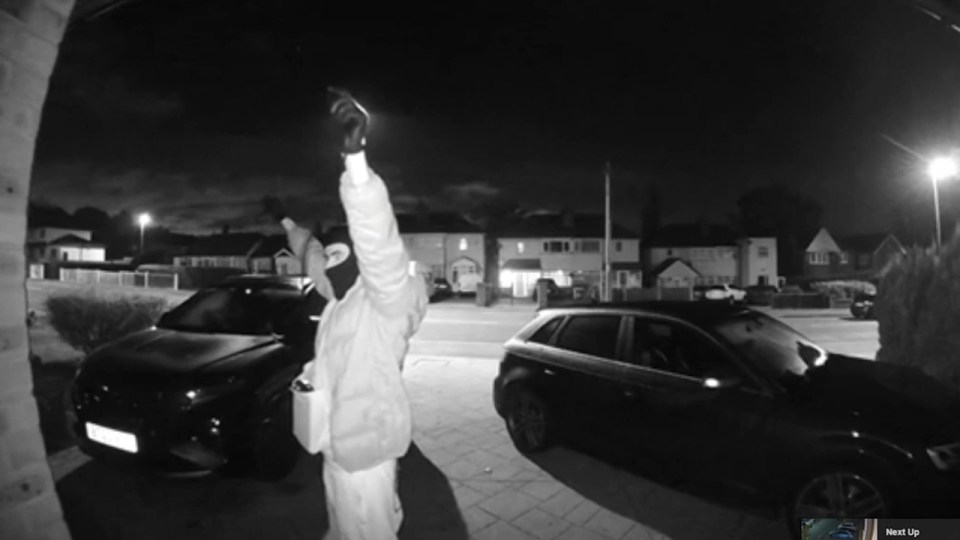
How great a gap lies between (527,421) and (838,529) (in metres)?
2.68

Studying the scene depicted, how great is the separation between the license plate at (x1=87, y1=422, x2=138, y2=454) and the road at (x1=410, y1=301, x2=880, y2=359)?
7633 millimetres

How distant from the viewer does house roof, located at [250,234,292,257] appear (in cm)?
5329

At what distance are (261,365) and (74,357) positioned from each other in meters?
6.28

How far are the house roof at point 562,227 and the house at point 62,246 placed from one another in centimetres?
5371

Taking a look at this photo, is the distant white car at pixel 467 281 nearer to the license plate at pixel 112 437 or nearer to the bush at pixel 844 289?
the bush at pixel 844 289

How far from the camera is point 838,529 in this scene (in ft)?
9.96

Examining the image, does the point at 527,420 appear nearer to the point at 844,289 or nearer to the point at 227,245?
the point at 844,289

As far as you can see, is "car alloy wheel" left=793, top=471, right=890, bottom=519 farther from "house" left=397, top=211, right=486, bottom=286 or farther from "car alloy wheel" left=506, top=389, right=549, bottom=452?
"house" left=397, top=211, right=486, bottom=286

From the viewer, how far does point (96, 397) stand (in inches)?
150

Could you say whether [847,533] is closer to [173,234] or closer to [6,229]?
[6,229]

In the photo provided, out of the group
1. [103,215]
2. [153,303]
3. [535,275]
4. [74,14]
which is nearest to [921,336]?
[74,14]

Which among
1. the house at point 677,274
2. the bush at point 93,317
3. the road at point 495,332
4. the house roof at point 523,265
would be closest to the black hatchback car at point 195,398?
the bush at point 93,317

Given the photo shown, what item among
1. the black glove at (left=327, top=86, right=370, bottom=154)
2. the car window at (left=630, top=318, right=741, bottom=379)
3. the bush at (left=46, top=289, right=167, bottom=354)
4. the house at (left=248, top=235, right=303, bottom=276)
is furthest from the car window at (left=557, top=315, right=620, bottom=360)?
the house at (left=248, top=235, right=303, bottom=276)

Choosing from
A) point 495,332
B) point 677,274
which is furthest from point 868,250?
point 495,332
